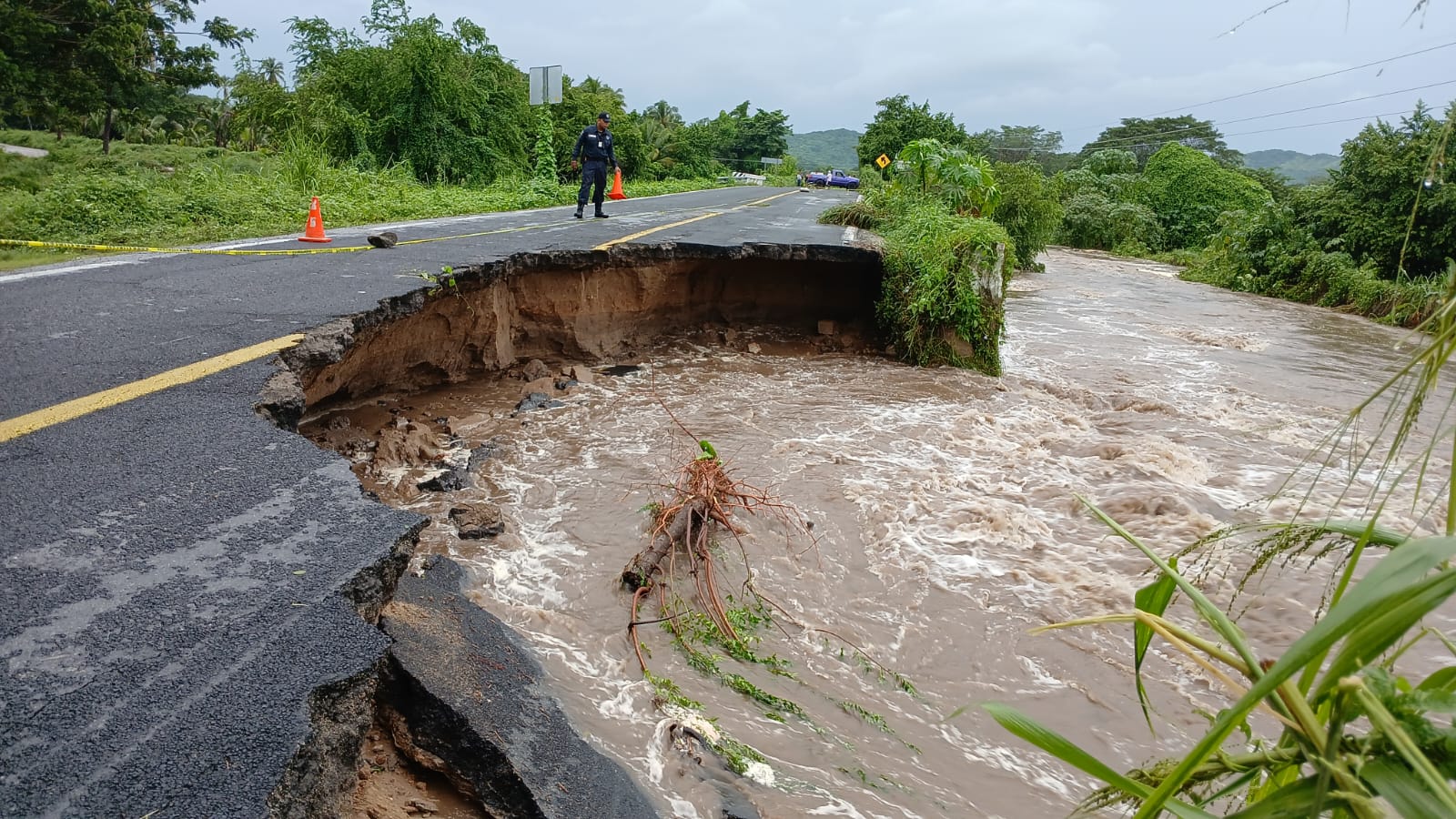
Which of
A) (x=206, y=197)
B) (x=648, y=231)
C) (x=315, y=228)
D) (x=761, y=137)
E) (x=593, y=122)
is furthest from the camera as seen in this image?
(x=761, y=137)

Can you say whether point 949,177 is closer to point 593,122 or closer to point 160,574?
point 160,574

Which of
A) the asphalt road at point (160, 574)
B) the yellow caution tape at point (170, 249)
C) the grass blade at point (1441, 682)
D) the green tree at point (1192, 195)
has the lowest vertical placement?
the asphalt road at point (160, 574)

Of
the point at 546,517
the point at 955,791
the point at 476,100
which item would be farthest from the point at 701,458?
the point at 476,100

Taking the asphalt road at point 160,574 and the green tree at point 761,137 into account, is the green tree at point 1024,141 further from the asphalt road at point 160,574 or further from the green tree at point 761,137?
the asphalt road at point 160,574

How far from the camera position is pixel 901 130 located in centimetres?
4116

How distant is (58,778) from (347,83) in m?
21.4

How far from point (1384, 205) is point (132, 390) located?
23.3 metres

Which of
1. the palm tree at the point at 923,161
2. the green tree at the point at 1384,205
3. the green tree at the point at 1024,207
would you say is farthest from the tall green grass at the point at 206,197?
the green tree at the point at 1384,205

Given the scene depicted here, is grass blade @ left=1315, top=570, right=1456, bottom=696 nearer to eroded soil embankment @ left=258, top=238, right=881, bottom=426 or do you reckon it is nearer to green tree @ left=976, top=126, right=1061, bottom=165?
eroded soil embankment @ left=258, top=238, right=881, bottom=426

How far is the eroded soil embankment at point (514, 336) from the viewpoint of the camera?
245cm

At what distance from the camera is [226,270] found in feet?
20.9

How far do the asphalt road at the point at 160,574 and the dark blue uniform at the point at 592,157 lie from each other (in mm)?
8473

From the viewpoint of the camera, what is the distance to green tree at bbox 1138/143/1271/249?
32.9 meters

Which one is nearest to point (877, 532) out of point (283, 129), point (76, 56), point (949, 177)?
point (949, 177)
